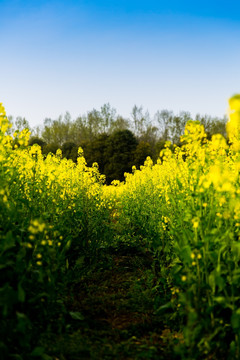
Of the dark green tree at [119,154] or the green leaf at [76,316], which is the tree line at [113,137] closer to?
the dark green tree at [119,154]

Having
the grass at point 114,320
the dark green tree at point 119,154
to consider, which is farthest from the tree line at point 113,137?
the grass at point 114,320

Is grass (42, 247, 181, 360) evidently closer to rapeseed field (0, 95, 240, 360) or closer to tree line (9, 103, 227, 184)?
rapeseed field (0, 95, 240, 360)

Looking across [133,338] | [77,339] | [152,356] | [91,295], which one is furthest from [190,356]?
[91,295]

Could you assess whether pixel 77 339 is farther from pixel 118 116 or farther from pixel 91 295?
pixel 118 116

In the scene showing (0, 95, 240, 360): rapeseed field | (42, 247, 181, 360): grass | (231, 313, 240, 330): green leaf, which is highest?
(0, 95, 240, 360): rapeseed field

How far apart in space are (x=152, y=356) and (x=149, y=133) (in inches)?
1259

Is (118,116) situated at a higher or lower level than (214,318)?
higher

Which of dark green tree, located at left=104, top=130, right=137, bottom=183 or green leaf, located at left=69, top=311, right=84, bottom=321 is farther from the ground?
dark green tree, located at left=104, top=130, right=137, bottom=183

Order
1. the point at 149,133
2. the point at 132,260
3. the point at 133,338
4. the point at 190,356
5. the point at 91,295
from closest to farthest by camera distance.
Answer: the point at 190,356, the point at 133,338, the point at 91,295, the point at 132,260, the point at 149,133

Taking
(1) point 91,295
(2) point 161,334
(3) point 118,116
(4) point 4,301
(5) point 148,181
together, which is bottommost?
(2) point 161,334

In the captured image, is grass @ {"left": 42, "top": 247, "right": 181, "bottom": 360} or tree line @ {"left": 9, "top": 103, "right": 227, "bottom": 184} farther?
tree line @ {"left": 9, "top": 103, "right": 227, "bottom": 184}

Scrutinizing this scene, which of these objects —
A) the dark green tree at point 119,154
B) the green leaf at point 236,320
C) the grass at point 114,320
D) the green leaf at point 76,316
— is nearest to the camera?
the green leaf at point 236,320

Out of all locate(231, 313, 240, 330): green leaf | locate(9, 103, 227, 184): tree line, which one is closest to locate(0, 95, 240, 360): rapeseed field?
locate(231, 313, 240, 330): green leaf

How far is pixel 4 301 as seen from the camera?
2.07 metres
